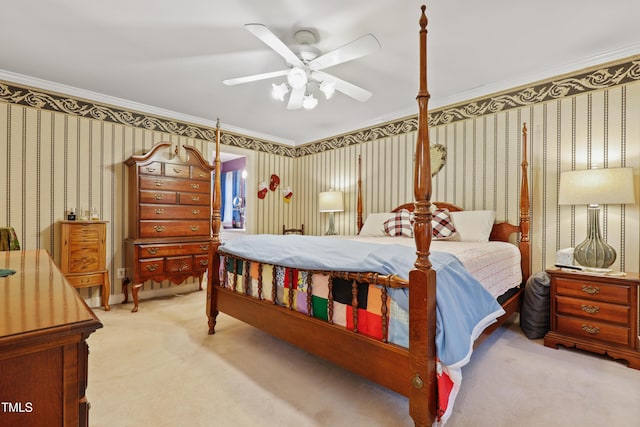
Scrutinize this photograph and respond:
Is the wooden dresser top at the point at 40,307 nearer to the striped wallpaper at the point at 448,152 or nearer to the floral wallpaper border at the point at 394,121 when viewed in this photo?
the striped wallpaper at the point at 448,152

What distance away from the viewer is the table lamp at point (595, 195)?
221 cm

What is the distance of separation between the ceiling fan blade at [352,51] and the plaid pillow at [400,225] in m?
1.93

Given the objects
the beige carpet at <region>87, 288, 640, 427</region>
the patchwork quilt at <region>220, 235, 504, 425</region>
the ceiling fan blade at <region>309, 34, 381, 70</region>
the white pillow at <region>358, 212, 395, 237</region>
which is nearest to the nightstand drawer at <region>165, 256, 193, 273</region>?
the beige carpet at <region>87, 288, 640, 427</region>

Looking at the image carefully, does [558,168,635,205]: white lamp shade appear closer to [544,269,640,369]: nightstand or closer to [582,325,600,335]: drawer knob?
[544,269,640,369]: nightstand

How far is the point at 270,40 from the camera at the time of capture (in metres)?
1.95

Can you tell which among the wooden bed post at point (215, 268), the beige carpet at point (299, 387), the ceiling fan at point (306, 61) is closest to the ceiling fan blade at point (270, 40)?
the ceiling fan at point (306, 61)

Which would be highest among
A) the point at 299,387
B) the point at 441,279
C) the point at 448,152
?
the point at 448,152

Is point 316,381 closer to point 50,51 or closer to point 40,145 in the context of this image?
point 50,51

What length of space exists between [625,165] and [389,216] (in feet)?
6.83

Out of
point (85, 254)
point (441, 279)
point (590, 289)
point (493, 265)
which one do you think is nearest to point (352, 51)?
point (441, 279)

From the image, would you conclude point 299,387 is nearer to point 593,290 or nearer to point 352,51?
point 352,51

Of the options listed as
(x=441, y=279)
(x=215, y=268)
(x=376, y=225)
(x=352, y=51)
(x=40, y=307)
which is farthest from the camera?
(x=376, y=225)

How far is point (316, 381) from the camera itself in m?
1.93

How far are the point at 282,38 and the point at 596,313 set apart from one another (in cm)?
308
